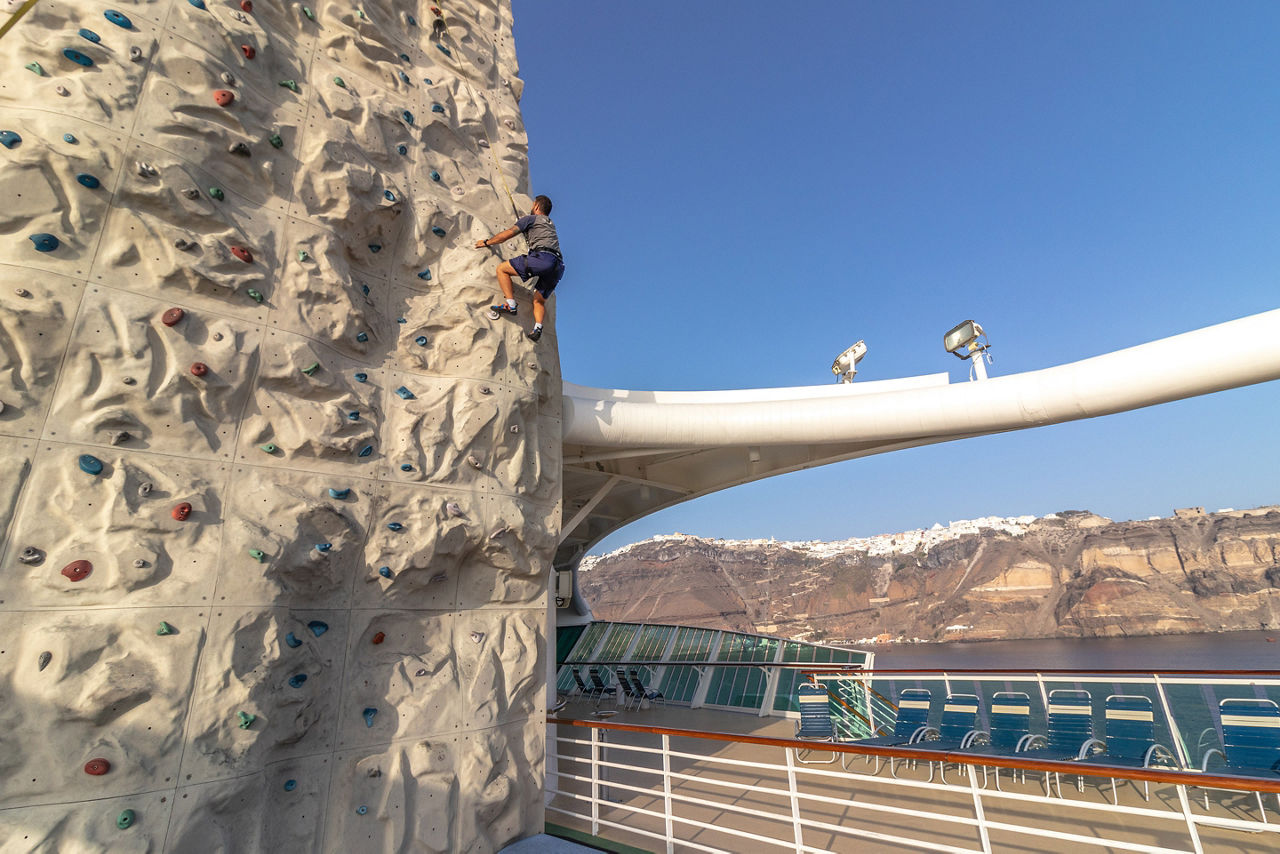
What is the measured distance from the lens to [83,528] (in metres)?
3.01

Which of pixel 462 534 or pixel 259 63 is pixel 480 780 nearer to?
pixel 462 534

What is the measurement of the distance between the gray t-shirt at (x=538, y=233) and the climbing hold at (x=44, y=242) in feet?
9.99

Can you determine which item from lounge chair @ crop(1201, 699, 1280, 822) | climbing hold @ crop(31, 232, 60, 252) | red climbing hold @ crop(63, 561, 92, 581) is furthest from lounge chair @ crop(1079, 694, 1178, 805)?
climbing hold @ crop(31, 232, 60, 252)

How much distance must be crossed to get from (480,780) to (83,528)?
2.89m

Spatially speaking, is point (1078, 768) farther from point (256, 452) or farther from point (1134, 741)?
point (256, 452)

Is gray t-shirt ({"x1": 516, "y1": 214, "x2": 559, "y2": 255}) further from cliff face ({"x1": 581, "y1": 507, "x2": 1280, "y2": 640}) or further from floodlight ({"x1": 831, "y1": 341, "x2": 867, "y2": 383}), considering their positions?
cliff face ({"x1": 581, "y1": 507, "x2": 1280, "y2": 640})

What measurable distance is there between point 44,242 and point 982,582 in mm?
92568

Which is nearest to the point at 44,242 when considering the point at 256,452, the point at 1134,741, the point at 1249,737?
the point at 256,452

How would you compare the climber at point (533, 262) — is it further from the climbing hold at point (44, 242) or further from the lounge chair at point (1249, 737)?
the lounge chair at point (1249, 737)

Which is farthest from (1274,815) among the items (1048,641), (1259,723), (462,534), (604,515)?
(1048,641)

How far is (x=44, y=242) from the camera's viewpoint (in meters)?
3.11

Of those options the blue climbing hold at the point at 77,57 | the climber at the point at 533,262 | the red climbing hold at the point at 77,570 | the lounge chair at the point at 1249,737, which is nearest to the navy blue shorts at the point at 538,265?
the climber at the point at 533,262

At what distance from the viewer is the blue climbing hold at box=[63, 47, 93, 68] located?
11.0ft

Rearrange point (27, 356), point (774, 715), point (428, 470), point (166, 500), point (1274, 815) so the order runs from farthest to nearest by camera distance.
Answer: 1. point (774, 715)
2. point (428, 470)
3. point (1274, 815)
4. point (166, 500)
5. point (27, 356)
